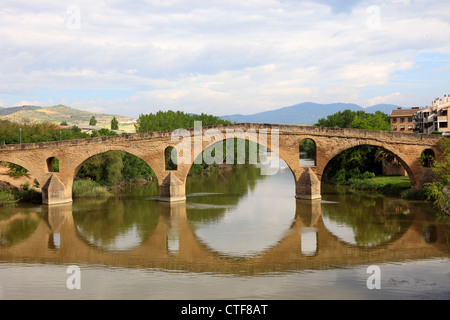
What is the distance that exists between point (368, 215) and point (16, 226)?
1613 cm

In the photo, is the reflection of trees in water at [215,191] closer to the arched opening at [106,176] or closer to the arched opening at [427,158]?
the arched opening at [106,176]

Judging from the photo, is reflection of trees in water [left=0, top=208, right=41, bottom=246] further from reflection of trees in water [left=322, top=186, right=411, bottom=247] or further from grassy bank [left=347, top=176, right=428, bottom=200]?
grassy bank [left=347, top=176, right=428, bottom=200]

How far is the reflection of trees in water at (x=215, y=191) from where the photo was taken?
72.2 ft

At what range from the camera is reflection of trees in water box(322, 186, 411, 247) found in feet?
55.9

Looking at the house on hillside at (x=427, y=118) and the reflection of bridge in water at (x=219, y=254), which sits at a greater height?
the house on hillside at (x=427, y=118)

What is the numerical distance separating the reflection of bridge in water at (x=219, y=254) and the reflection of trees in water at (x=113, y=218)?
562mm

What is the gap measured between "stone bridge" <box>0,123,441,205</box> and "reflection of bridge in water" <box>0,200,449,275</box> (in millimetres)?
6534

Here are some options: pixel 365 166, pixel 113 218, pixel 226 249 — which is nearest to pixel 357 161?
pixel 365 166

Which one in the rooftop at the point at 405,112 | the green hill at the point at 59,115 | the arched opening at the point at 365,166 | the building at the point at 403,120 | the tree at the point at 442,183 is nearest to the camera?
the tree at the point at 442,183

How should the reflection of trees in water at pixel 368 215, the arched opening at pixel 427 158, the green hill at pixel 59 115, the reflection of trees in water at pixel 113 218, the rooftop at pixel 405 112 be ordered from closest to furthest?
1. the reflection of trees in water at pixel 368 215
2. the reflection of trees in water at pixel 113 218
3. the arched opening at pixel 427 158
4. the rooftop at pixel 405 112
5. the green hill at pixel 59 115

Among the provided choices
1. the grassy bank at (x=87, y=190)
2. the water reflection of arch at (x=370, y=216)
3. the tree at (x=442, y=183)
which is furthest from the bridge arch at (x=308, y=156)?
the grassy bank at (x=87, y=190)

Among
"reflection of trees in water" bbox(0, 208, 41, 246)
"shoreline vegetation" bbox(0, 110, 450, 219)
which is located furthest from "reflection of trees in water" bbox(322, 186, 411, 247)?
"reflection of trees in water" bbox(0, 208, 41, 246)

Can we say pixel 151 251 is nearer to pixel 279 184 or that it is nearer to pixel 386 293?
pixel 386 293
